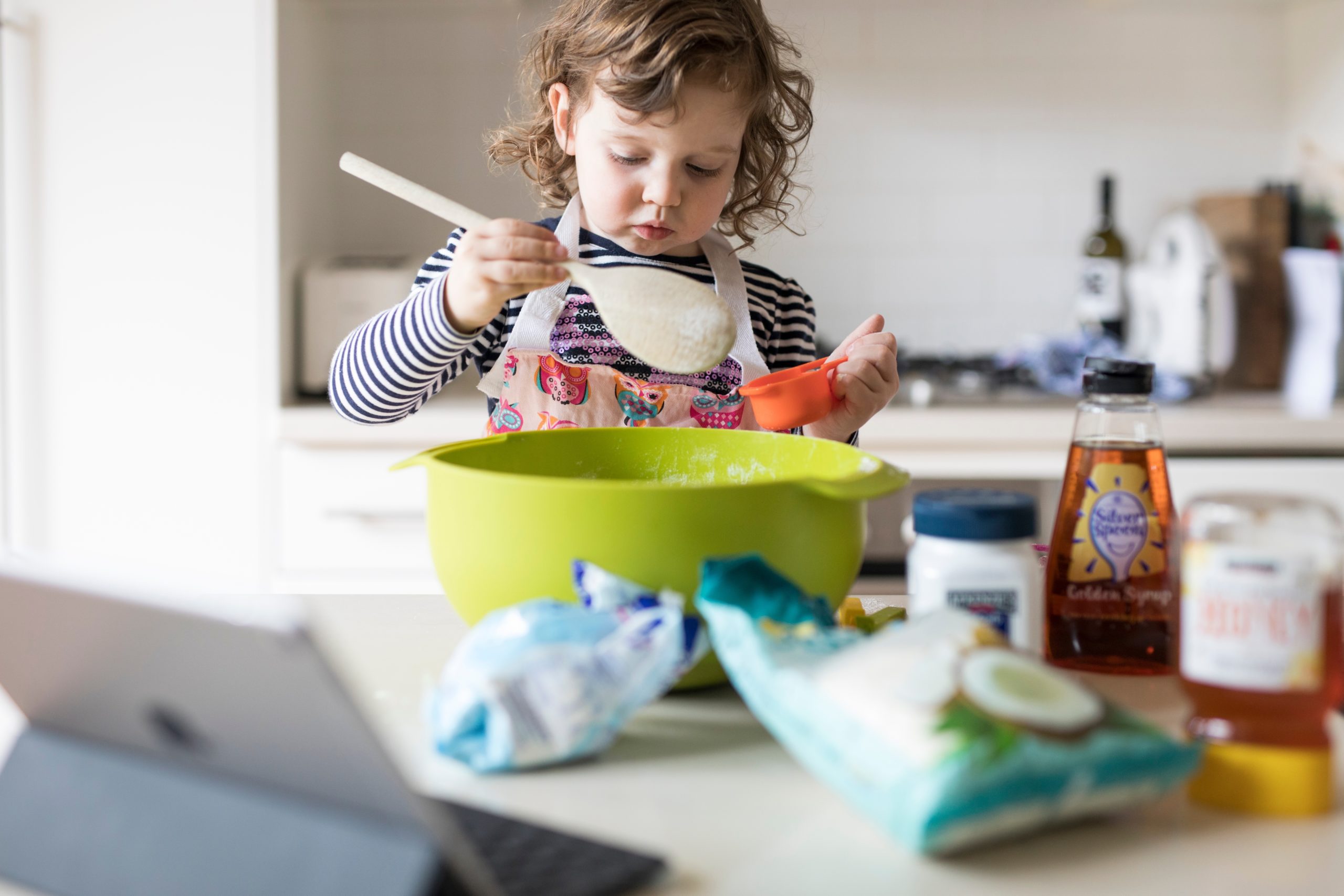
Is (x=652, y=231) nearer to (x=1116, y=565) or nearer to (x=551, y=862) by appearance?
(x=1116, y=565)

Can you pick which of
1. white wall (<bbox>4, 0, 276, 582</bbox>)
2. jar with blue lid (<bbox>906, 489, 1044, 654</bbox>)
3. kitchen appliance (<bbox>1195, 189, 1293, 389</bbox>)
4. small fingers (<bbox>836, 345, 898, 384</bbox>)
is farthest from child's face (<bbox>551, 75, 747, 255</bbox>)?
kitchen appliance (<bbox>1195, 189, 1293, 389</bbox>)

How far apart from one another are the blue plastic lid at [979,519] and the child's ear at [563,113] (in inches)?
30.8

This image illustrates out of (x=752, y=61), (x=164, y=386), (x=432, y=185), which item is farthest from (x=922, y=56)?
(x=164, y=386)

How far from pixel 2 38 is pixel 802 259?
56.8 inches

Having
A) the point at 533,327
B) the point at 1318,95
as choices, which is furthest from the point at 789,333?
the point at 1318,95

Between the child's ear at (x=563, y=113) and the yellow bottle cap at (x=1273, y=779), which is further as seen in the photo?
the child's ear at (x=563, y=113)

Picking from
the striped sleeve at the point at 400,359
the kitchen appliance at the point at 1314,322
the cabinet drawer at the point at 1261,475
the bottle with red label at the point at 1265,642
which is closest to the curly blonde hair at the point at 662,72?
the striped sleeve at the point at 400,359

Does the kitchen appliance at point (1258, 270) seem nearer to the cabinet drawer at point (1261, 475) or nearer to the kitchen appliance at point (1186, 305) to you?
the kitchen appliance at point (1186, 305)

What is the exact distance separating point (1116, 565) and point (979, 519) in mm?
121

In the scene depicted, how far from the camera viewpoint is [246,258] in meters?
2.01

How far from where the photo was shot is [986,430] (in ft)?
6.34

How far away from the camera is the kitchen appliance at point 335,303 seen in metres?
2.05

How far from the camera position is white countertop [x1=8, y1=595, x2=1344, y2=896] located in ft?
1.53

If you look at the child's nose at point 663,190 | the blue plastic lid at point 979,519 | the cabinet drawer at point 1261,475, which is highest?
the child's nose at point 663,190
